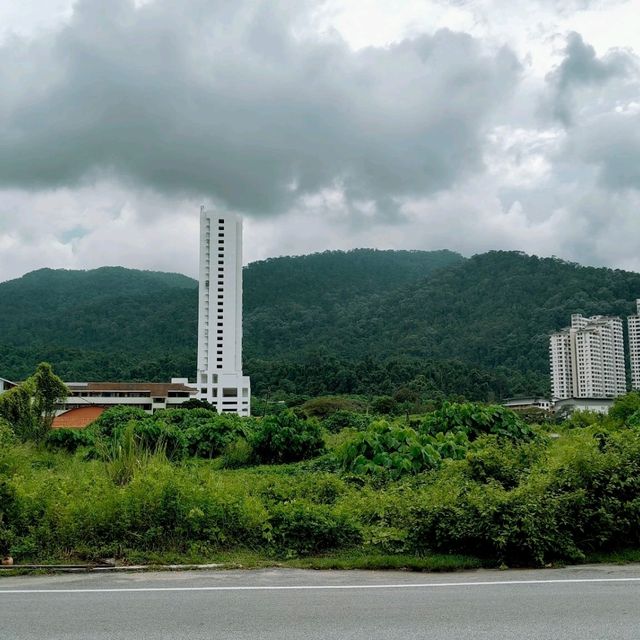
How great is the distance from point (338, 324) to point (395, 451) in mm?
110545

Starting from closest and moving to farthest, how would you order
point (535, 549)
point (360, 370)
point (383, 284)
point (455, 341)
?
1. point (535, 549)
2. point (360, 370)
3. point (455, 341)
4. point (383, 284)

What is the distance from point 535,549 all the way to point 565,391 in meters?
92.6

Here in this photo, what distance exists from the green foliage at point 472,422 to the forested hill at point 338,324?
56.3 meters

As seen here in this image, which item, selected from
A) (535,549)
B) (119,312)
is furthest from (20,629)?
(119,312)

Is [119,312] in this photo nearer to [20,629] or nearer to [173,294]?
[173,294]

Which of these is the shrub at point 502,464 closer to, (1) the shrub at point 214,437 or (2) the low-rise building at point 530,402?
(1) the shrub at point 214,437

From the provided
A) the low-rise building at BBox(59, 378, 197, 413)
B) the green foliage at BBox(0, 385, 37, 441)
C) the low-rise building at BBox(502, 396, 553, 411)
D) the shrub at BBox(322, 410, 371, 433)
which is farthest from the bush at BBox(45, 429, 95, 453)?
the low-rise building at BBox(502, 396, 553, 411)

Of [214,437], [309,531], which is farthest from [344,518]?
[214,437]

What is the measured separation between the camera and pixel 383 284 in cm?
14962

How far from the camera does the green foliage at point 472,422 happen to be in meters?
17.3

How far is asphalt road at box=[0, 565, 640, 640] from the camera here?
516 centimetres

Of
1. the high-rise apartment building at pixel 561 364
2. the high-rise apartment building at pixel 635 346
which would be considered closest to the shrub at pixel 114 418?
the high-rise apartment building at pixel 561 364

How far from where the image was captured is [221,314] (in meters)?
74.0

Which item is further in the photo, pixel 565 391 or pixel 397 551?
pixel 565 391
